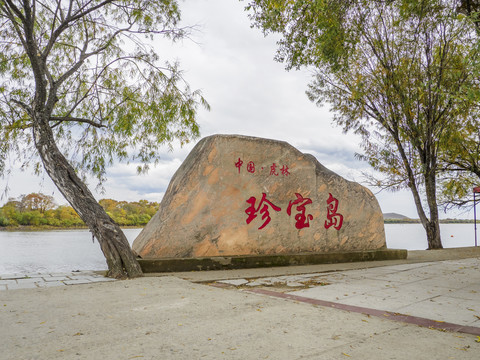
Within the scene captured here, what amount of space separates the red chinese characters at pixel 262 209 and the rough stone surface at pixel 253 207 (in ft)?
0.06

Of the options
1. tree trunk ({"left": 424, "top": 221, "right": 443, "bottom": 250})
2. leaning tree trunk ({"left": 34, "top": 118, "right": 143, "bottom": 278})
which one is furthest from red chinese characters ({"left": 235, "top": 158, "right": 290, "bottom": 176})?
tree trunk ({"left": 424, "top": 221, "right": 443, "bottom": 250})

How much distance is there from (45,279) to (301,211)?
4.48 meters

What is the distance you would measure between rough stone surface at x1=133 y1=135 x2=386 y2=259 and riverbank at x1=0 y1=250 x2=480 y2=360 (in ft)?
4.46

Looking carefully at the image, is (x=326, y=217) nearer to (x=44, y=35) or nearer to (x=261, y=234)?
(x=261, y=234)

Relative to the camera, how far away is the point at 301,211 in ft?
23.4

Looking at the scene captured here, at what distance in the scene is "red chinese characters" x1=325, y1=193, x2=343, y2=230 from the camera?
741 cm

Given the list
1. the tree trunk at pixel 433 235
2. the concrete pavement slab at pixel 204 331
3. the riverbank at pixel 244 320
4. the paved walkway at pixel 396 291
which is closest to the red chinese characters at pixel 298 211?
the paved walkway at pixel 396 291

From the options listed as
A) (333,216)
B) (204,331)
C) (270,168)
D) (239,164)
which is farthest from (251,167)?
(204,331)

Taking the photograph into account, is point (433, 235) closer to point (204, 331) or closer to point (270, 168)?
point (270, 168)

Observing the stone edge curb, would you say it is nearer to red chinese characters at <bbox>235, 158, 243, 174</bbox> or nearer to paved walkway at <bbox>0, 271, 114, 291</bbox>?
paved walkway at <bbox>0, 271, 114, 291</bbox>

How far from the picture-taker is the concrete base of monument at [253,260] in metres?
5.80

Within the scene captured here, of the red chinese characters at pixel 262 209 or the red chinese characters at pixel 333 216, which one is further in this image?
the red chinese characters at pixel 333 216

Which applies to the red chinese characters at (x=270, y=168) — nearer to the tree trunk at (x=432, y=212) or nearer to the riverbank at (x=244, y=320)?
the riverbank at (x=244, y=320)

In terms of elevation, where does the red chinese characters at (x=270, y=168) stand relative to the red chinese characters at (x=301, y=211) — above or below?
above
